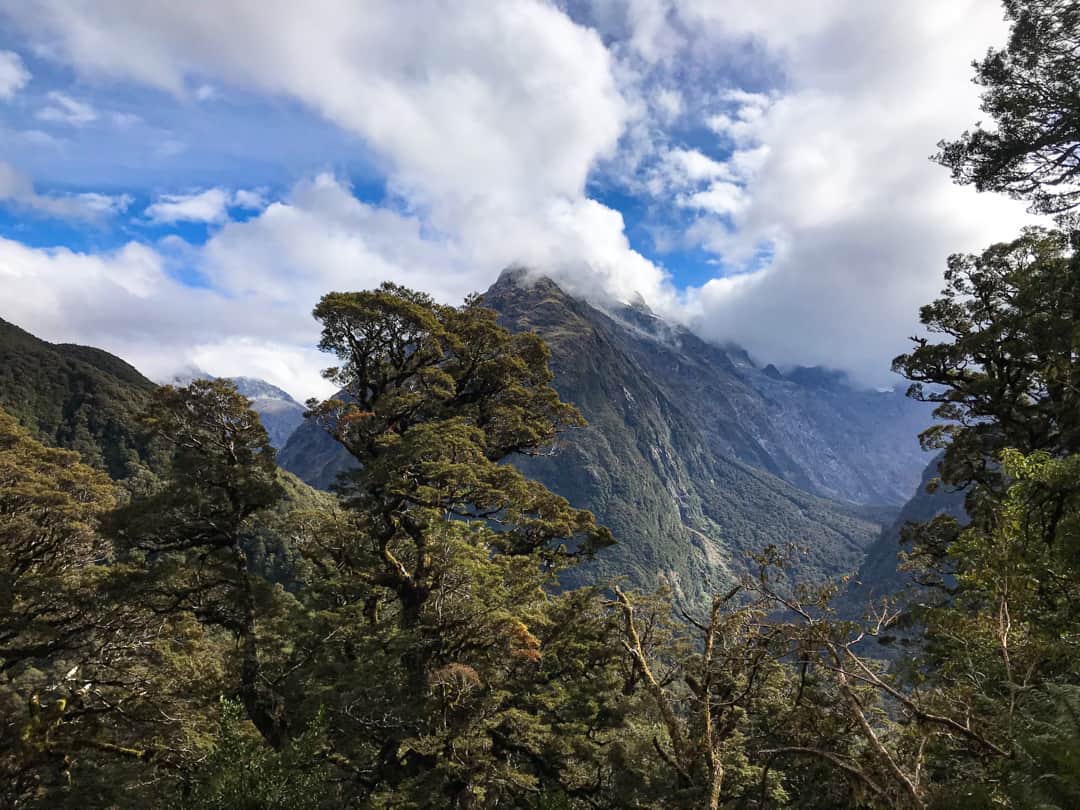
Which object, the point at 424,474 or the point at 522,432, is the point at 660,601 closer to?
the point at 522,432

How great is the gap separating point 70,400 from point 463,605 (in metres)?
146

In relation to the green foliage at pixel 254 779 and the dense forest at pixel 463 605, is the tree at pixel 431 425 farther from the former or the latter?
the green foliage at pixel 254 779

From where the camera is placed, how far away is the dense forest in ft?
33.7

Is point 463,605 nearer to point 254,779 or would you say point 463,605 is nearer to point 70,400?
point 254,779

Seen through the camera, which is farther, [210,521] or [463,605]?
[210,521]

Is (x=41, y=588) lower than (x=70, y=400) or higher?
lower

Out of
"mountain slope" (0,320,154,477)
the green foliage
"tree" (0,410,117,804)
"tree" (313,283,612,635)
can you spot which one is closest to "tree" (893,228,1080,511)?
"tree" (313,283,612,635)

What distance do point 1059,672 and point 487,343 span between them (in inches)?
695

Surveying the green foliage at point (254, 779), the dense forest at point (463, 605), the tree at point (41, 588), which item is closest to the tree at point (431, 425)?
the dense forest at point (463, 605)

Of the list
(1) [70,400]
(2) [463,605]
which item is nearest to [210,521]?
(2) [463,605]

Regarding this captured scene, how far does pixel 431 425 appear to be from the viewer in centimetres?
1700

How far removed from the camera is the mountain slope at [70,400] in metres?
111

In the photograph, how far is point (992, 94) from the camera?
16281 millimetres

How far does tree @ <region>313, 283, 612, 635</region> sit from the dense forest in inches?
4.8
